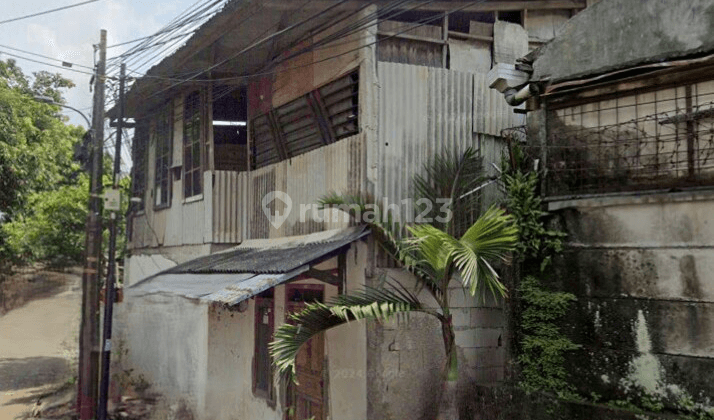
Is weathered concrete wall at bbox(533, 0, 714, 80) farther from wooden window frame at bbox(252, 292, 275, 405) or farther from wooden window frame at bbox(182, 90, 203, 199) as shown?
wooden window frame at bbox(182, 90, 203, 199)

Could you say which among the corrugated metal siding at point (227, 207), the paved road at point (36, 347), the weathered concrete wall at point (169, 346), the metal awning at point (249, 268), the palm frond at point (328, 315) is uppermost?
the corrugated metal siding at point (227, 207)

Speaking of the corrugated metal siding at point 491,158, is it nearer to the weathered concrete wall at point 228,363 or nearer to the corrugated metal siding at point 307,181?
the corrugated metal siding at point 307,181

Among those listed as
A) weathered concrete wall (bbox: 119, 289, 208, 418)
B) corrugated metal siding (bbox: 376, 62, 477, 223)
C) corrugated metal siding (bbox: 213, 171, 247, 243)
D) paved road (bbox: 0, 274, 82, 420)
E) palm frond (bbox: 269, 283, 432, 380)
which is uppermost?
corrugated metal siding (bbox: 376, 62, 477, 223)

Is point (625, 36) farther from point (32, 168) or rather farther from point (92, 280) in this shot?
point (32, 168)

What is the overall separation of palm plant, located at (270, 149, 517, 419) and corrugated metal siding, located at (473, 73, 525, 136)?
76 centimetres

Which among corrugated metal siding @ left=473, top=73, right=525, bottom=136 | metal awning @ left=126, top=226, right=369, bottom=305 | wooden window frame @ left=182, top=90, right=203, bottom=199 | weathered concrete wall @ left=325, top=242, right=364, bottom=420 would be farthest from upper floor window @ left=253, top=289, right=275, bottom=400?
corrugated metal siding @ left=473, top=73, right=525, bottom=136

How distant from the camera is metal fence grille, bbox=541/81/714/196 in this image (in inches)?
217

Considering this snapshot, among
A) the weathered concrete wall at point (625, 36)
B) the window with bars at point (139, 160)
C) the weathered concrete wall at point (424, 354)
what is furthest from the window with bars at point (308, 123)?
the window with bars at point (139, 160)

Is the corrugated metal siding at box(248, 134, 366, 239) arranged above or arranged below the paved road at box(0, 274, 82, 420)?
above

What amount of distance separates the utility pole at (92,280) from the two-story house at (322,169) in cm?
139

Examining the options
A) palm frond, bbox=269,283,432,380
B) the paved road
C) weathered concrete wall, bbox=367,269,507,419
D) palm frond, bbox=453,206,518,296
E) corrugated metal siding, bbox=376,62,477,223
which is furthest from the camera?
the paved road

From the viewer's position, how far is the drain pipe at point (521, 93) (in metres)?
6.46

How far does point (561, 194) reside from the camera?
6.27 metres

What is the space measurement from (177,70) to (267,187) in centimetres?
295
